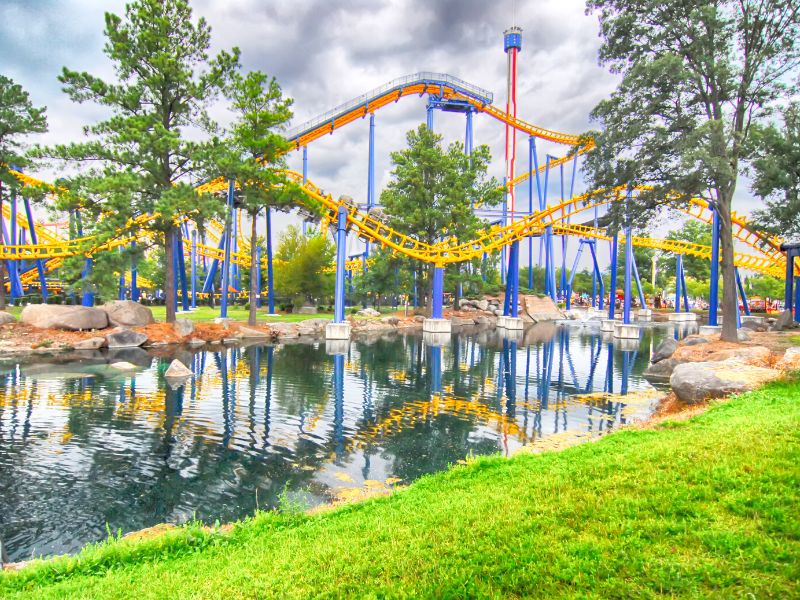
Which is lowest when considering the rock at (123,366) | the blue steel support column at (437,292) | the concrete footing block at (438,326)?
the rock at (123,366)

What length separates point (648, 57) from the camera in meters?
20.3

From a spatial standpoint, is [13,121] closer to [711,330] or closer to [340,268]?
[340,268]

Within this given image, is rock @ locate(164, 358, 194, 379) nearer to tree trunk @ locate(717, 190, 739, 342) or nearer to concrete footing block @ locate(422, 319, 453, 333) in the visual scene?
tree trunk @ locate(717, 190, 739, 342)

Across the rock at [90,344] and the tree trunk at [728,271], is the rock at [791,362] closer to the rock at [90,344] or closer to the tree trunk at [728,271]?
the tree trunk at [728,271]

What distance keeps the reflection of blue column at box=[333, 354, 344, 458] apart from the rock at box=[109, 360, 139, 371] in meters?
7.52

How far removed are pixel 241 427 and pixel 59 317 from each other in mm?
18939

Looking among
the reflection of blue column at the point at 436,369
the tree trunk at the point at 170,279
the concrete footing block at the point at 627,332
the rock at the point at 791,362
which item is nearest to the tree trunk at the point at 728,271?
the rock at the point at 791,362

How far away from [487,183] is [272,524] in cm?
4429

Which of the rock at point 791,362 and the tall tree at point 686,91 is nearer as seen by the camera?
the rock at point 791,362

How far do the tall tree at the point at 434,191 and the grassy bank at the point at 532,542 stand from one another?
125 feet

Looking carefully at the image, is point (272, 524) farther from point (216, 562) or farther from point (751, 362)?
point (751, 362)

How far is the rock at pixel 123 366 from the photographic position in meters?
18.5

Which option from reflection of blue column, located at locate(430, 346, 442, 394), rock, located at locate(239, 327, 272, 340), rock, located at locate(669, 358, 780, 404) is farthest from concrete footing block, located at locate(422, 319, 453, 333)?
rock, located at locate(669, 358, 780, 404)

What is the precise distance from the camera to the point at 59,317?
24.8 metres
